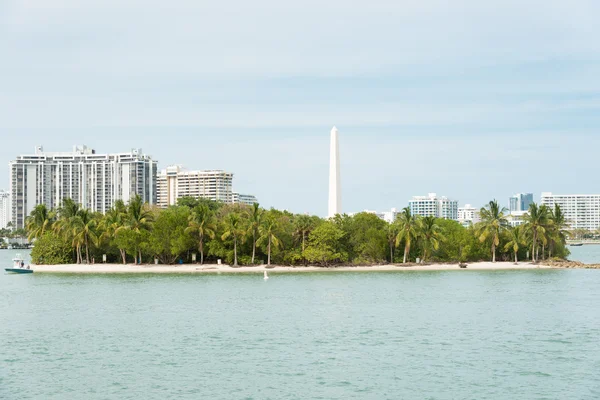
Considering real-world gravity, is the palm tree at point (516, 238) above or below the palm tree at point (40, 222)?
below

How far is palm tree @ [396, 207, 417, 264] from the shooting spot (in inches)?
3696

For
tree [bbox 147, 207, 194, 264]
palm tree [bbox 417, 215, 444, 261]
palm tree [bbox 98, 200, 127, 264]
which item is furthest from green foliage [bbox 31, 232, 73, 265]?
palm tree [bbox 417, 215, 444, 261]

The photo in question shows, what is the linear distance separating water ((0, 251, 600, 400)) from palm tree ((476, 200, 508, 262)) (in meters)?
31.1

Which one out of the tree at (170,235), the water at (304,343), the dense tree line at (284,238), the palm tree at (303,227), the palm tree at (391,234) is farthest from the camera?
the palm tree at (391,234)

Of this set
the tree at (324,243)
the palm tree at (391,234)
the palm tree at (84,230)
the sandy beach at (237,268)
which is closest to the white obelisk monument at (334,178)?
the palm tree at (391,234)

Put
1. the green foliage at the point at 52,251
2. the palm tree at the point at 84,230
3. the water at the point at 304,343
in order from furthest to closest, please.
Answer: the green foliage at the point at 52,251
the palm tree at the point at 84,230
the water at the point at 304,343

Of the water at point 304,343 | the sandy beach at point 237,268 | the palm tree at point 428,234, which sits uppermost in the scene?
the palm tree at point 428,234

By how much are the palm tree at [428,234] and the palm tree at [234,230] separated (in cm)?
2209

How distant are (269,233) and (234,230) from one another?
4.33 m

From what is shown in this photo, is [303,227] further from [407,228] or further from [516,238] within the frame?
[516,238]

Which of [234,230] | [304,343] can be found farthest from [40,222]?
[304,343]

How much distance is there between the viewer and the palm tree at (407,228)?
93.9 m

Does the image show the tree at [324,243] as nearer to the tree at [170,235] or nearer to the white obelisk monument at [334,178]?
the white obelisk monument at [334,178]

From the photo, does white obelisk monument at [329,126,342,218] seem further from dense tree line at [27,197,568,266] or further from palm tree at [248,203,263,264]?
palm tree at [248,203,263,264]
